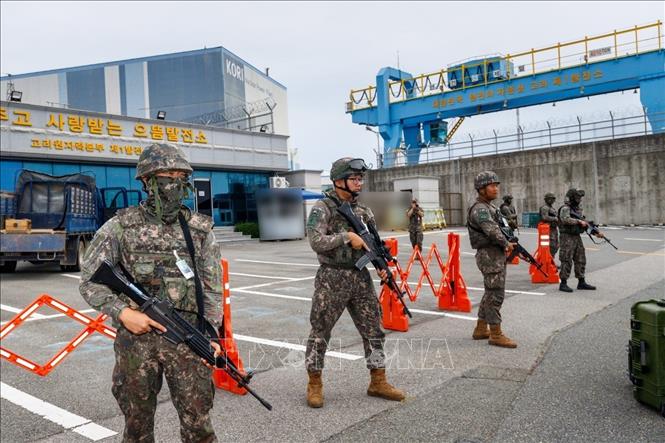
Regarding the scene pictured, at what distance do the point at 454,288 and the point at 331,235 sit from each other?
4.13 metres

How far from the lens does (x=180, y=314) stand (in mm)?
2727

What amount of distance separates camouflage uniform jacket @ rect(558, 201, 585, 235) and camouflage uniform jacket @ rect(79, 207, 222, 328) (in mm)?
7637


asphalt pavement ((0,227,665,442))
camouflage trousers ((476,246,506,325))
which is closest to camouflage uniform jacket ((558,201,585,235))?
asphalt pavement ((0,227,665,442))

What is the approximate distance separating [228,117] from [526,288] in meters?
21.7

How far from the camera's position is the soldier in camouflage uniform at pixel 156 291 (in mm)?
2611

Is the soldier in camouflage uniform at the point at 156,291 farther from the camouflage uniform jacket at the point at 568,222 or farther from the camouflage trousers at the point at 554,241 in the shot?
the camouflage trousers at the point at 554,241

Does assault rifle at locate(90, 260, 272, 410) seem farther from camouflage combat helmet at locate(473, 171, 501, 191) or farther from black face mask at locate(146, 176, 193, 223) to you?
camouflage combat helmet at locate(473, 171, 501, 191)

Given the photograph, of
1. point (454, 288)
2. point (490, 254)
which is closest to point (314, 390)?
point (490, 254)

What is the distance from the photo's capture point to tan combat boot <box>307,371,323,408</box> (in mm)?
3967

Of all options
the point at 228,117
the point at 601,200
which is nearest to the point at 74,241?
the point at 228,117

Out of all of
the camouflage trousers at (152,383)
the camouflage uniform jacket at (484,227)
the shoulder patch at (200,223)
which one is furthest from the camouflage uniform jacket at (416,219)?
the camouflage trousers at (152,383)

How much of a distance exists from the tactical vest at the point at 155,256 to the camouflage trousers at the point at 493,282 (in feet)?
12.2

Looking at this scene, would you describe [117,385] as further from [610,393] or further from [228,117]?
[228,117]

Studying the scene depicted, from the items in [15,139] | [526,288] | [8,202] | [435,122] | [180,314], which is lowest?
[526,288]
